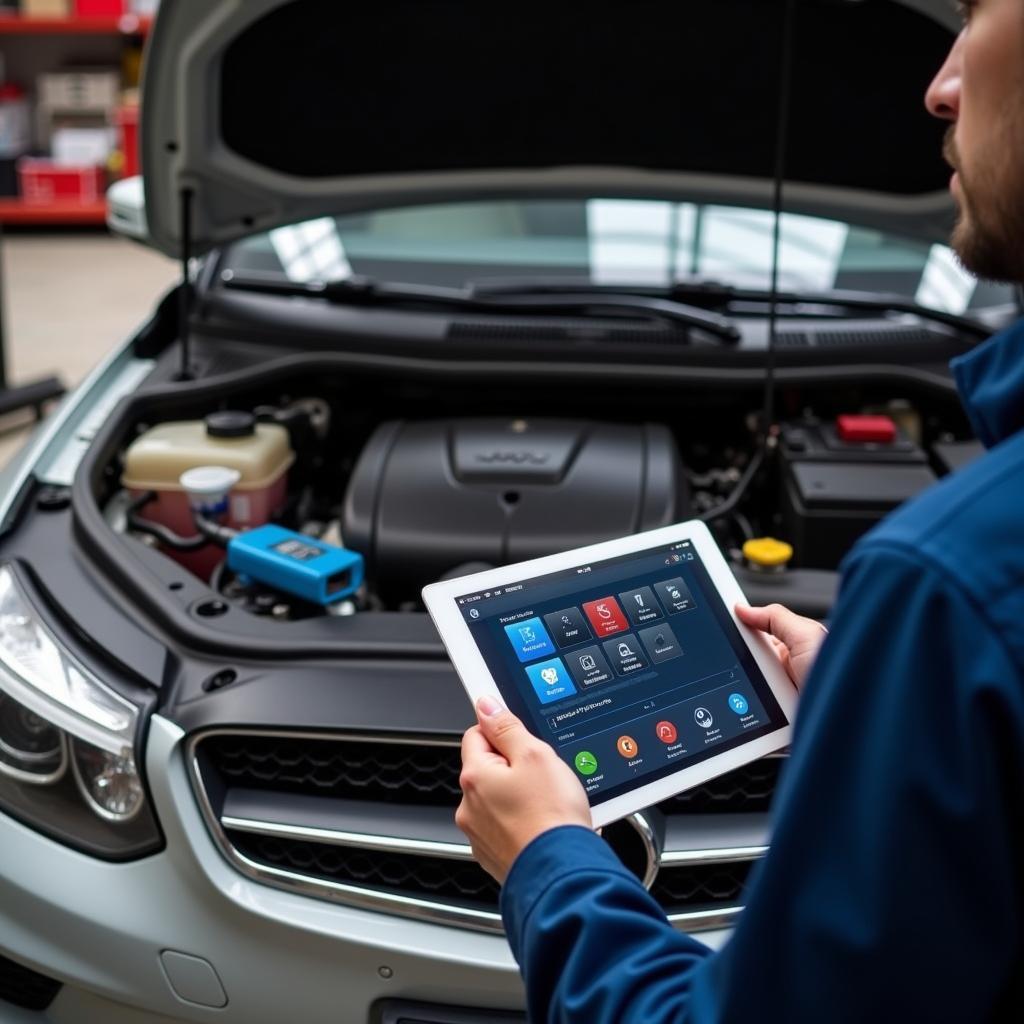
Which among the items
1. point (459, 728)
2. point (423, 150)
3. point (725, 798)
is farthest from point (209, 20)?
point (725, 798)

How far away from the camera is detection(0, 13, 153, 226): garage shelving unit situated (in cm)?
697

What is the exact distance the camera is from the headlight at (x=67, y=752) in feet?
4.31

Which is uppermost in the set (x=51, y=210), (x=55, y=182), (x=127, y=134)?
(x=127, y=134)

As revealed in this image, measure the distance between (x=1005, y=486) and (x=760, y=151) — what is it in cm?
162

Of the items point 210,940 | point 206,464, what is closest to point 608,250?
point 206,464

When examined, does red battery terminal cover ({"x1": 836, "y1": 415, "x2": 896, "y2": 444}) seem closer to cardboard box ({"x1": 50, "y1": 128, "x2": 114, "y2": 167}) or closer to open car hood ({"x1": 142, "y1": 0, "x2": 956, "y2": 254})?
open car hood ({"x1": 142, "y1": 0, "x2": 956, "y2": 254})

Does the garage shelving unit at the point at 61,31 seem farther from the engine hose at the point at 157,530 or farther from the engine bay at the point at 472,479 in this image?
the engine hose at the point at 157,530

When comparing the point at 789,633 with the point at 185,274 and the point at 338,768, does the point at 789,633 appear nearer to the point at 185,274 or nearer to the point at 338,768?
the point at 338,768

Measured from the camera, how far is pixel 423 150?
2066mm

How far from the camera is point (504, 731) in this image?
0.88 meters

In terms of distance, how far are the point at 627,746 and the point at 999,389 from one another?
478mm

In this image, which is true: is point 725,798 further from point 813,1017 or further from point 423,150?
→ point 423,150

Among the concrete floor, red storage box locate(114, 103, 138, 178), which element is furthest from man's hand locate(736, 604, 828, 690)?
red storage box locate(114, 103, 138, 178)

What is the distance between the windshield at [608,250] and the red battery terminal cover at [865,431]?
0.38 meters
